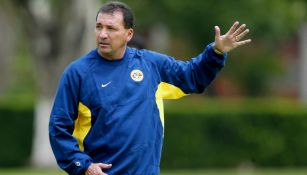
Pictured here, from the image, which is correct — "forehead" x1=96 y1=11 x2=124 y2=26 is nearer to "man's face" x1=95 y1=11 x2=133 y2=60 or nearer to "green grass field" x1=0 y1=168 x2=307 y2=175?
"man's face" x1=95 y1=11 x2=133 y2=60

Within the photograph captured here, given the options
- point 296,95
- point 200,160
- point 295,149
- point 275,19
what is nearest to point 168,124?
point 200,160

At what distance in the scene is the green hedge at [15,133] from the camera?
22.8 metres

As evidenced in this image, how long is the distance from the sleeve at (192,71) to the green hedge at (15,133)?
15496 millimetres

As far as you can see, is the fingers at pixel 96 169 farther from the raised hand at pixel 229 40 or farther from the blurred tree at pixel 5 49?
the blurred tree at pixel 5 49

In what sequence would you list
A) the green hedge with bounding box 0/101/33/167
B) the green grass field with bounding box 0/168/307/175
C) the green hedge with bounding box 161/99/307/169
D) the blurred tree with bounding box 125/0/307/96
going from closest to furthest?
the green grass field with bounding box 0/168/307/175 < the green hedge with bounding box 161/99/307/169 < the green hedge with bounding box 0/101/33/167 < the blurred tree with bounding box 125/0/307/96

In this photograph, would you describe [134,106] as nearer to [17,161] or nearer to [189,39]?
[17,161]

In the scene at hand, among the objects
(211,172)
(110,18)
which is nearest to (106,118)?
(110,18)

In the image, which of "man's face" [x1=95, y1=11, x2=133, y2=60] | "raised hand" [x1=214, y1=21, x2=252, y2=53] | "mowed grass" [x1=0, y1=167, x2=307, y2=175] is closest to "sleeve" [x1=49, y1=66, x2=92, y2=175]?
"man's face" [x1=95, y1=11, x2=133, y2=60]

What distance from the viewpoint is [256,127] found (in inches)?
914

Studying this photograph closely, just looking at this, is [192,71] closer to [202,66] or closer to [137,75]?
[202,66]

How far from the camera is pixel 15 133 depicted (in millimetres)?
23000

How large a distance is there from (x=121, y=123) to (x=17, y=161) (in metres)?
16.3

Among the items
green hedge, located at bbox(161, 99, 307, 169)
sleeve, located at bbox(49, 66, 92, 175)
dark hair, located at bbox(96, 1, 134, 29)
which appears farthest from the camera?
green hedge, located at bbox(161, 99, 307, 169)

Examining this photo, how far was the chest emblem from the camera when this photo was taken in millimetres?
7371
